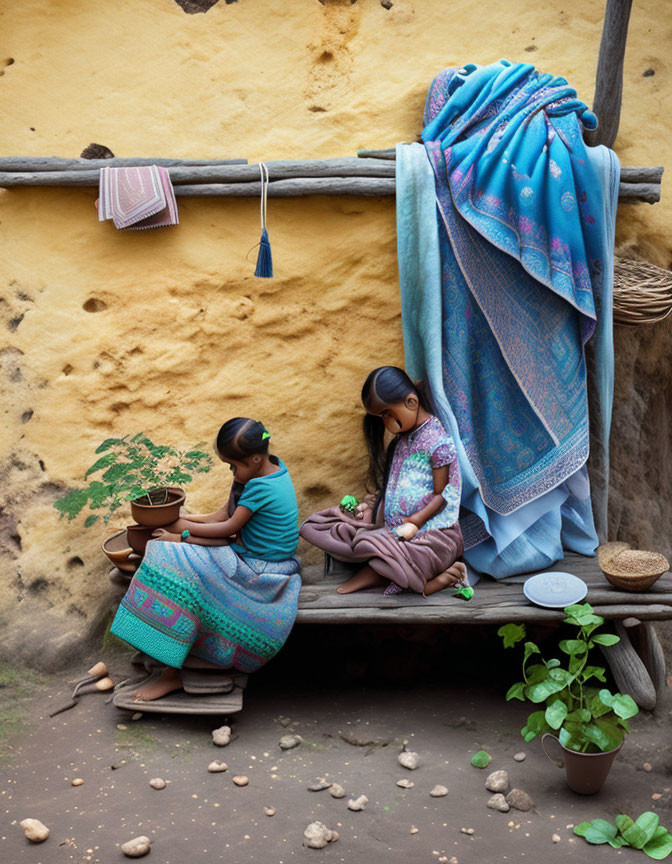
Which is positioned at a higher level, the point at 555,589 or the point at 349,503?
the point at 349,503

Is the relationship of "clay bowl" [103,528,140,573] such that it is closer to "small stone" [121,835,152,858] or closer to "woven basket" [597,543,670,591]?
"small stone" [121,835,152,858]

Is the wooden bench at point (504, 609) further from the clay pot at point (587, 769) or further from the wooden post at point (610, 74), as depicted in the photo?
the wooden post at point (610, 74)

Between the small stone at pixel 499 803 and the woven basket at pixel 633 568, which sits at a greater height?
the woven basket at pixel 633 568

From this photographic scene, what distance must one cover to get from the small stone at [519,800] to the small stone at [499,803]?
2 centimetres

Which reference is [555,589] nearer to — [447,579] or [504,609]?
[504,609]

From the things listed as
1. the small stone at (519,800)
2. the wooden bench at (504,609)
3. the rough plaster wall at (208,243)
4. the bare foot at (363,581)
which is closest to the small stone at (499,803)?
the small stone at (519,800)

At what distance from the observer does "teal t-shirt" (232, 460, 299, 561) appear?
3330 millimetres

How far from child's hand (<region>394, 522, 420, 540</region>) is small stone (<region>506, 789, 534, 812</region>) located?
0.96 metres

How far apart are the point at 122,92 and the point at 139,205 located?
2.56ft

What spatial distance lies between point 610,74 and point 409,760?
284 centimetres

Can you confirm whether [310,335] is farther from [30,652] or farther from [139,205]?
[30,652]

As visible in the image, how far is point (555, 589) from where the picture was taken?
10.9 ft

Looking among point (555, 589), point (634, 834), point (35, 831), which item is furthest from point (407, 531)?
point (35, 831)

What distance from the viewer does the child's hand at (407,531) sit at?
132 inches
